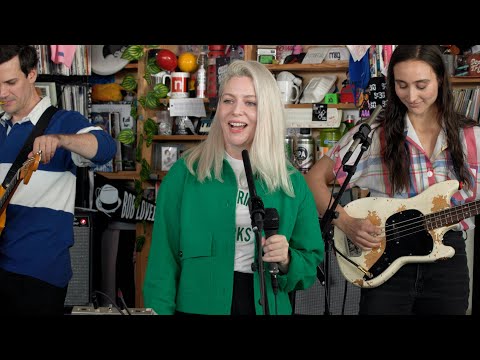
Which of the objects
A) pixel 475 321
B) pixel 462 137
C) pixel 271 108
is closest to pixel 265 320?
pixel 475 321

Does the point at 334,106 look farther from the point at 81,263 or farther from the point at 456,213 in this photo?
the point at 456,213

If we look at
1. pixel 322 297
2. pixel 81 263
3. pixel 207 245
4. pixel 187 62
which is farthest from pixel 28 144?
pixel 187 62

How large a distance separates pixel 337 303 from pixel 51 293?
1.81m

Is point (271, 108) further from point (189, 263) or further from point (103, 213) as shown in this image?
point (103, 213)

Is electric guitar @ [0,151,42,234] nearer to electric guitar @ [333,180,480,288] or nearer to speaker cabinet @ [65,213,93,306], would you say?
electric guitar @ [333,180,480,288]

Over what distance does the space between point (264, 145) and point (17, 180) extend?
85cm

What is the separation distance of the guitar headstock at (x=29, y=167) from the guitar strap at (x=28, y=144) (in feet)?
0.41

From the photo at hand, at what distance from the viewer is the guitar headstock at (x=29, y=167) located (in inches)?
87.5

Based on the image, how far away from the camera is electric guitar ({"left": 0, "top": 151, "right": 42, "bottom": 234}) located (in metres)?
2.23

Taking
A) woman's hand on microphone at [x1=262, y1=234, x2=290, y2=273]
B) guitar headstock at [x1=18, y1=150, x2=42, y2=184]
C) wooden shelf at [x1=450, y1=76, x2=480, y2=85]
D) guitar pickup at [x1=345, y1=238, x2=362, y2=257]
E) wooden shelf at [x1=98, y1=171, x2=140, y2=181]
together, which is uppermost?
wooden shelf at [x1=450, y1=76, x2=480, y2=85]

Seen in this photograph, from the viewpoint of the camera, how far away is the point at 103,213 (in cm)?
432

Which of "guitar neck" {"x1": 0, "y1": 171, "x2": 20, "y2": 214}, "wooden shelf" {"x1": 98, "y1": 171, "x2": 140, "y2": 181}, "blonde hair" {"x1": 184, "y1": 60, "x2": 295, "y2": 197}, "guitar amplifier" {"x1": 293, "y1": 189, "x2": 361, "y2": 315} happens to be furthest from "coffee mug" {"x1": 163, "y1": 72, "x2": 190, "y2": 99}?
"blonde hair" {"x1": 184, "y1": 60, "x2": 295, "y2": 197}

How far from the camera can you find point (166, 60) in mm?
4625

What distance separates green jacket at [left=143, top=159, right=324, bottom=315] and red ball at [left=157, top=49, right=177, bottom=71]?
2718mm
